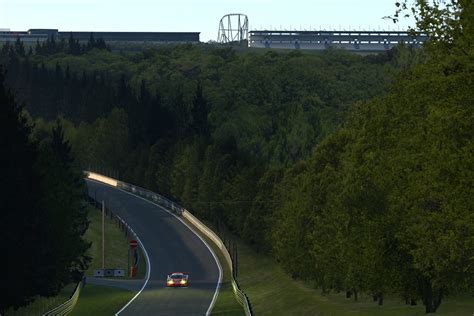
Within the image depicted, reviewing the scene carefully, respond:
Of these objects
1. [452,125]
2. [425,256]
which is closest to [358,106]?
[425,256]

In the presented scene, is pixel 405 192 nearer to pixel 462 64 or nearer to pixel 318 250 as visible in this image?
pixel 462 64

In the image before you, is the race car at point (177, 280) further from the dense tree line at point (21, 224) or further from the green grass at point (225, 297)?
the dense tree line at point (21, 224)

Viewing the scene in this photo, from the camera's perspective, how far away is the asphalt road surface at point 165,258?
90856mm

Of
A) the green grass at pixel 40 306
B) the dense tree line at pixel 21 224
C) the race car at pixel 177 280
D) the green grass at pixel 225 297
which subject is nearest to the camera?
the dense tree line at pixel 21 224

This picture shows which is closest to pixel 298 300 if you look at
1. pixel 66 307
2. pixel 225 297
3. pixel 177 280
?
pixel 66 307

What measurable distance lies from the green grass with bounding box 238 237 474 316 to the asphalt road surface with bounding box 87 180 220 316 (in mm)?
3557

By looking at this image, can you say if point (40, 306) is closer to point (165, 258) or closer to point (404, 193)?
point (404, 193)

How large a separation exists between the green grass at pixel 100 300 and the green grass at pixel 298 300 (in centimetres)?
950

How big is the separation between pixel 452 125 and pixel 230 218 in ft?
359

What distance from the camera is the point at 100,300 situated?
95.4 meters

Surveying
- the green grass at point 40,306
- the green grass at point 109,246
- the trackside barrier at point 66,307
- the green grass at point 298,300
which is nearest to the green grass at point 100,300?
the trackside barrier at point 66,307

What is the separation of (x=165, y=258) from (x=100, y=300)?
4425 cm

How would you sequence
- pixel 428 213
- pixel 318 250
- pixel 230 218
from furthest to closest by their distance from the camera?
pixel 230 218, pixel 318 250, pixel 428 213

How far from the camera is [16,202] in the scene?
67.0 metres
